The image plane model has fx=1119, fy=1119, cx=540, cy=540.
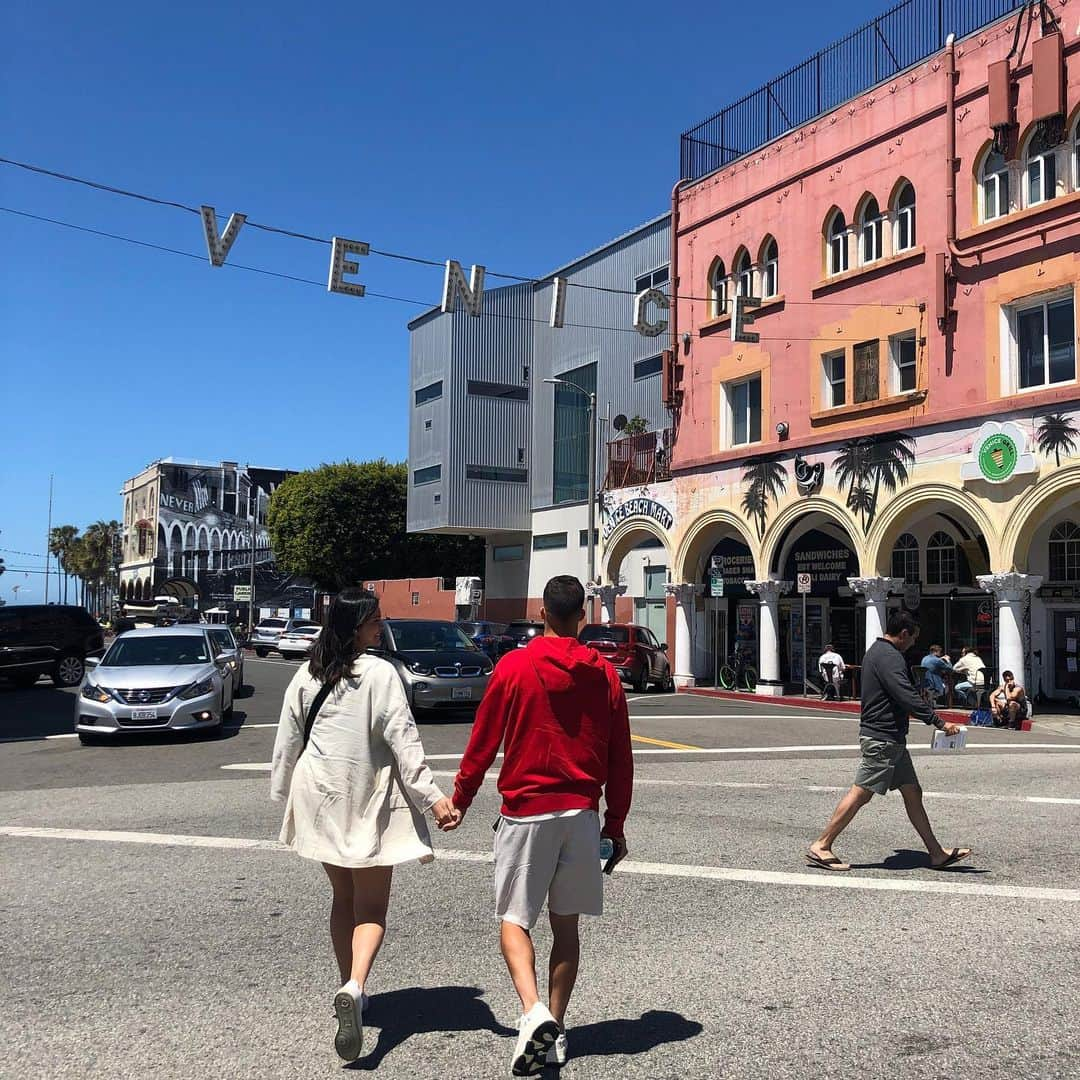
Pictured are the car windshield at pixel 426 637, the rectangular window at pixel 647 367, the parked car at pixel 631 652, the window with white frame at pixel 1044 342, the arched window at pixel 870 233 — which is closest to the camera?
the car windshield at pixel 426 637

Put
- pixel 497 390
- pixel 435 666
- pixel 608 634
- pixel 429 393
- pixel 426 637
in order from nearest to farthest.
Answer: pixel 435 666, pixel 426 637, pixel 608 634, pixel 497 390, pixel 429 393

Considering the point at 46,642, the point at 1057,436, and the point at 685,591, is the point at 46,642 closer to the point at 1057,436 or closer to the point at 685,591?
the point at 685,591

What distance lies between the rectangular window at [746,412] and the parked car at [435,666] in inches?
463

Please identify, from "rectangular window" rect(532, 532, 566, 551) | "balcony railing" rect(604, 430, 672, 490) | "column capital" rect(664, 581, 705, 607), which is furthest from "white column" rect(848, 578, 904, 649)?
"rectangular window" rect(532, 532, 566, 551)

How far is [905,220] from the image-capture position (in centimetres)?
2356

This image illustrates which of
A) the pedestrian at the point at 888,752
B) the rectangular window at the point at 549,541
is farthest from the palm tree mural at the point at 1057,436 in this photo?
the rectangular window at the point at 549,541

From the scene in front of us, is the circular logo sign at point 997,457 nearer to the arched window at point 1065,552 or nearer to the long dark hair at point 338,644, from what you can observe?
the arched window at point 1065,552

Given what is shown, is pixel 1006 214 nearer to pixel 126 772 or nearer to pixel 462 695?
pixel 462 695

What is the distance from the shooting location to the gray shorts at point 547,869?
4.15 m

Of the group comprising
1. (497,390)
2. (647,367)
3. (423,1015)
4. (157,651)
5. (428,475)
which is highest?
(497,390)

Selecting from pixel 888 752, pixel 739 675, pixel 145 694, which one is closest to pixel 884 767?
pixel 888 752

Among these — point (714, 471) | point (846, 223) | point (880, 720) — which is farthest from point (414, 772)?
point (714, 471)

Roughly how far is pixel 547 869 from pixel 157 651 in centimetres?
1364

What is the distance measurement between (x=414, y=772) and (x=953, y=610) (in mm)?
23102
